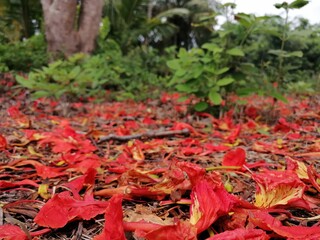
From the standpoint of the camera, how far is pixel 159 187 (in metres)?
0.90

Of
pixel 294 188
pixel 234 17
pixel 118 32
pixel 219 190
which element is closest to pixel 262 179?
pixel 294 188

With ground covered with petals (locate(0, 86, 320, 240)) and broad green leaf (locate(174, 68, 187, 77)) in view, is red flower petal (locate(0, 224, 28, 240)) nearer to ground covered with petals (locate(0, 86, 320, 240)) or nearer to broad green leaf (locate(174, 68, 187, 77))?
ground covered with petals (locate(0, 86, 320, 240))

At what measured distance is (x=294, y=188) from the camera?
30.7 inches

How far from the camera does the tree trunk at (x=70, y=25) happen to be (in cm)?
561

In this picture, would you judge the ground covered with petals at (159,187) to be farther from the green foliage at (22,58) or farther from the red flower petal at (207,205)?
the green foliage at (22,58)

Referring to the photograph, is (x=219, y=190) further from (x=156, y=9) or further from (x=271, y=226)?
(x=156, y=9)

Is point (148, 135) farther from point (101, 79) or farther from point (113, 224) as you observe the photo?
point (101, 79)

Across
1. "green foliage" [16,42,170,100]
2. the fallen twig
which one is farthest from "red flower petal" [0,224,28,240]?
"green foliage" [16,42,170,100]

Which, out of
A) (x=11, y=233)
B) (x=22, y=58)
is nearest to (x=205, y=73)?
(x=11, y=233)

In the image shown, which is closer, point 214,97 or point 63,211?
point 63,211

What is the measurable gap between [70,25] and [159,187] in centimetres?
551

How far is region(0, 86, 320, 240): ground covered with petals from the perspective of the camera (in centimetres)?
67

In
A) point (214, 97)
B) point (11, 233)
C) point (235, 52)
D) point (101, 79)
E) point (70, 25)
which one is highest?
point (70, 25)

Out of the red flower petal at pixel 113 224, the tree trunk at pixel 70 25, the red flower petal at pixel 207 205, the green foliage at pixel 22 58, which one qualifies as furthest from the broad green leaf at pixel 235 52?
the tree trunk at pixel 70 25
